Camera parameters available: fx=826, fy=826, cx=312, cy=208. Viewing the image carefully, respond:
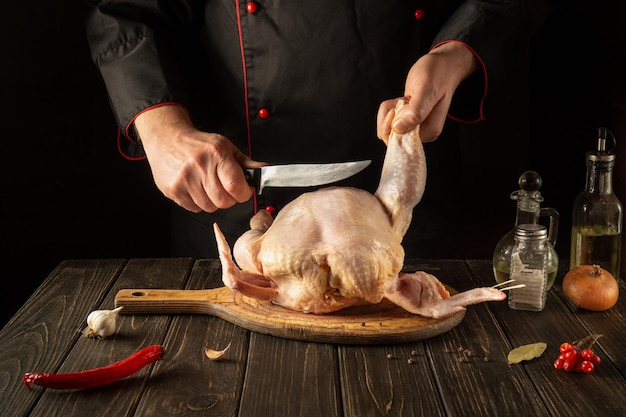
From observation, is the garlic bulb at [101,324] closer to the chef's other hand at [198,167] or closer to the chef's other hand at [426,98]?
the chef's other hand at [198,167]

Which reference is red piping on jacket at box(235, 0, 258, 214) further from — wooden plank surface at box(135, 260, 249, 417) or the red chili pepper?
the red chili pepper

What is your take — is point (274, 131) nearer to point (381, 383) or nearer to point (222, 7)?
point (222, 7)

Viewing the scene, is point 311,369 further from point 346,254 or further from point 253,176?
point 253,176

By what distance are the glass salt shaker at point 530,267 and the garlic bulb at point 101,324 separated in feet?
2.81

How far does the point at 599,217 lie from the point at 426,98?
1.59 ft

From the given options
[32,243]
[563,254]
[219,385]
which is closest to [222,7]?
[219,385]

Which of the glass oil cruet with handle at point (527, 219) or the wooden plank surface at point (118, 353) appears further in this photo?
the glass oil cruet with handle at point (527, 219)

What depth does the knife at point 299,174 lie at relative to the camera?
1781 mm

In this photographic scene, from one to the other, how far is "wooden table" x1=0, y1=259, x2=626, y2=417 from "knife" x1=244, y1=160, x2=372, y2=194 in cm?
32

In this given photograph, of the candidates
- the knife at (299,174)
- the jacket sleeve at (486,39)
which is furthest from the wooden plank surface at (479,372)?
the jacket sleeve at (486,39)

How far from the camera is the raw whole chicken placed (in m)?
1.64

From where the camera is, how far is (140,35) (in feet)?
6.99

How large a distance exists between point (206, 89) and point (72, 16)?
35.2 inches

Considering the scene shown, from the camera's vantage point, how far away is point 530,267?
179 centimetres
